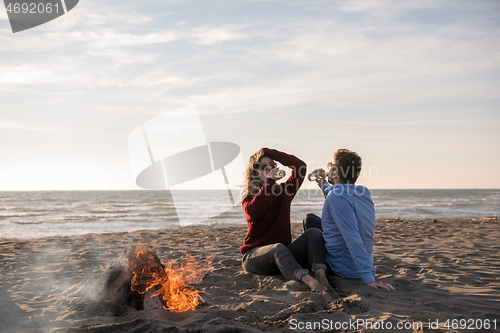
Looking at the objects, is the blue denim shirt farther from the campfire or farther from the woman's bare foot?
the campfire

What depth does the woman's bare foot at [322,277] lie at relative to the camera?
10.5 ft

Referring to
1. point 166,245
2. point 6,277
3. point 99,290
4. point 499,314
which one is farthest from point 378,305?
point 166,245

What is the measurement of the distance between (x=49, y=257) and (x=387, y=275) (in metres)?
5.22

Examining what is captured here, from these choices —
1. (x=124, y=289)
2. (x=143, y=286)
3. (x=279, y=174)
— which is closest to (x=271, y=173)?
(x=279, y=174)

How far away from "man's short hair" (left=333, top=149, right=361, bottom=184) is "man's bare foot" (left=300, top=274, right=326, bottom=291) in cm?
101

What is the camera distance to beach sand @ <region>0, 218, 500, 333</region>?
2494 mm

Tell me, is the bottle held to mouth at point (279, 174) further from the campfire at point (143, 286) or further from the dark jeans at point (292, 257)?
the campfire at point (143, 286)

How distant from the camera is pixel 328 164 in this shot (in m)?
3.58

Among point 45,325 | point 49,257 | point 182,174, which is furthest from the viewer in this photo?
point 182,174

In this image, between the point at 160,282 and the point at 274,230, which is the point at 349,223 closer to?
the point at 274,230

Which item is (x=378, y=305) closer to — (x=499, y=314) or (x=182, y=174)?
(x=499, y=314)

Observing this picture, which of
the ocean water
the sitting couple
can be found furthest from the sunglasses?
the ocean water

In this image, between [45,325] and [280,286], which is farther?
[280,286]

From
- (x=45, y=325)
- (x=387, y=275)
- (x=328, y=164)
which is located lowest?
(x=387, y=275)
